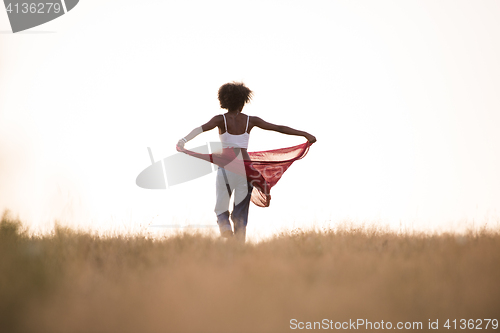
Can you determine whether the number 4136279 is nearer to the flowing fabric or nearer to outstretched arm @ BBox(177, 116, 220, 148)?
the flowing fabric

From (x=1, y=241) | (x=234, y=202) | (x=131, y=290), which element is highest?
(x=234, y=202)

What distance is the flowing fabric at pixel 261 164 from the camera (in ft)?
19.8

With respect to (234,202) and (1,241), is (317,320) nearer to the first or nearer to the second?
(234,202)

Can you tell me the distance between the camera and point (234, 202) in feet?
20.1

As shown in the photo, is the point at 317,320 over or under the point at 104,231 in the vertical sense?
under

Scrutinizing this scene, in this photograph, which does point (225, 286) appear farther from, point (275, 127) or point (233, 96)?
point (233, 96)

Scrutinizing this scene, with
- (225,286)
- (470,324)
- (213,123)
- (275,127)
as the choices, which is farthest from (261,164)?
(470,324)

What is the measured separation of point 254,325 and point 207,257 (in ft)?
5.67

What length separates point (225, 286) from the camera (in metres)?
3.65

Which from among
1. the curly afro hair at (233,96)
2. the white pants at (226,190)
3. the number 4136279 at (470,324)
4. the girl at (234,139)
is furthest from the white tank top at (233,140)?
→ the number 4136279 at (470,324)

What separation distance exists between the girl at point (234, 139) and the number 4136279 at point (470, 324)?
3024 mm

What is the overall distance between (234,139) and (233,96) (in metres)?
0.63

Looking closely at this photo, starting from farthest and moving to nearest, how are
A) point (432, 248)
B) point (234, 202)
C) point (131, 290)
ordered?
1. point (234, 202)
2. point (432, 248)
3. point (131, 290)

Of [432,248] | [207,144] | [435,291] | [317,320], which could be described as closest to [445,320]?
[435,291]
